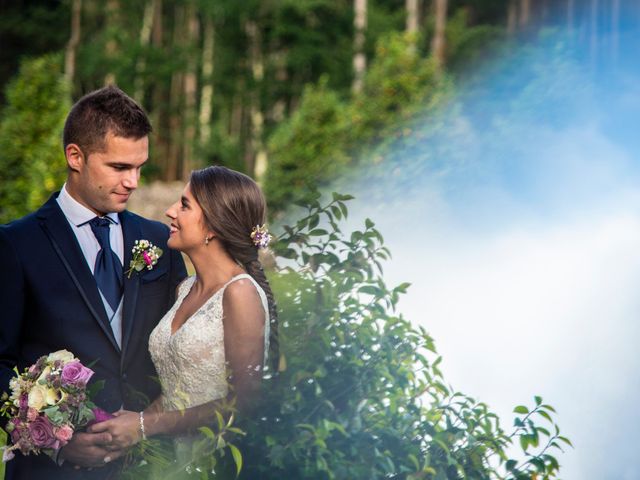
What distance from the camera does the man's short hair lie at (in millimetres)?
3131

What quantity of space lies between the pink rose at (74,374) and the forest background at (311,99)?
625 mm

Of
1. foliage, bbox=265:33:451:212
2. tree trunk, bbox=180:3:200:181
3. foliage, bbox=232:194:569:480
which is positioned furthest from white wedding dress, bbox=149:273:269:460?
tree trunk, bbox=180:3:200:181

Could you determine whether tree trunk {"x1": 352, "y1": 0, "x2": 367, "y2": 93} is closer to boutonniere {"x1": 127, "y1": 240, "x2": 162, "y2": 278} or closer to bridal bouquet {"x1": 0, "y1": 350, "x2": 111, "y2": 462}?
boutonniere {"x1": 127, "y1": 240, "x2": 162, "y2": 278}

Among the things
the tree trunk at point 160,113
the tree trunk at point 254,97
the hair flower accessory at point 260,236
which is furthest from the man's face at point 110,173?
the tree trunk at point 160,113

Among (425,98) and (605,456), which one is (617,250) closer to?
(605,456)

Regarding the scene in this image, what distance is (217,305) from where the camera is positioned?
3246mm

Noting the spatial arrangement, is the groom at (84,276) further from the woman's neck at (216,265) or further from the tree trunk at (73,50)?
the tree trunk at (73,50)

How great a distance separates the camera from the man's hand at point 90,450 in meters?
2.84

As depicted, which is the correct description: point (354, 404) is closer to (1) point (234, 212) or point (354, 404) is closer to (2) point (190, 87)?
(1) point (234, 212)

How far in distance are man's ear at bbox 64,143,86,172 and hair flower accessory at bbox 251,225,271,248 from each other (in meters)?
0.66

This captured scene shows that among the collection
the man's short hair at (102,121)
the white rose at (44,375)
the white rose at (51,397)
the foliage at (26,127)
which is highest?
the foliage at (26,127)

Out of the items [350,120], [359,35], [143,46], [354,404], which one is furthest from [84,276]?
[143,46]

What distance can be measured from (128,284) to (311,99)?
13.3m

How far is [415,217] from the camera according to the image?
115 inches
